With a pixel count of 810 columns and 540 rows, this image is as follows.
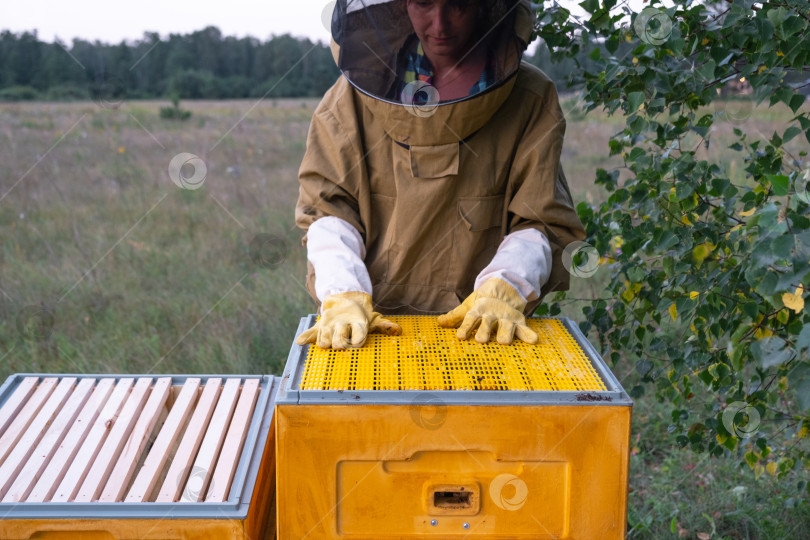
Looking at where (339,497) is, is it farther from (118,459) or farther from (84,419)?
(84,419)

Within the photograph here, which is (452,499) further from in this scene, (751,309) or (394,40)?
(394,40)

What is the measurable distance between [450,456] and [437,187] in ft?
3.13

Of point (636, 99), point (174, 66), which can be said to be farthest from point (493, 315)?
point (174, 66)

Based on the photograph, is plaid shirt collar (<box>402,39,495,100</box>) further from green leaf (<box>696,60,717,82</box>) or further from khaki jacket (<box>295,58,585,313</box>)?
green leaf (<box>696,60,717,82</box>)

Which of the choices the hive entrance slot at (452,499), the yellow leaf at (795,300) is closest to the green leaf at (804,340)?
the yellow leaf at (795,300)

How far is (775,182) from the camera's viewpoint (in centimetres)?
112

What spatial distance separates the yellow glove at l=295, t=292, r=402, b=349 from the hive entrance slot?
1.51ft

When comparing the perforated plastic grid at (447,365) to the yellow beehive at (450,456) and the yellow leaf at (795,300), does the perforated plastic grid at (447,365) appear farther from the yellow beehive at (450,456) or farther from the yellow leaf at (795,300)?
the yellow leaf at (795,300)

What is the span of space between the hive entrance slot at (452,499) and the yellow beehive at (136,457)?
1.50 ft

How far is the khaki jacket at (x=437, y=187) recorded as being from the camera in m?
2.20

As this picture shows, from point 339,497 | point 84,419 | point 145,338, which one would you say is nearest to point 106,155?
point 145,338

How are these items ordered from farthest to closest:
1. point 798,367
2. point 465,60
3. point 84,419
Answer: point 465,60 → point 84,419 → point 798,367

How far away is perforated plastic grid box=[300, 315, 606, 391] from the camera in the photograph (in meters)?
1.58

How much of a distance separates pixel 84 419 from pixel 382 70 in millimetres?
1410
